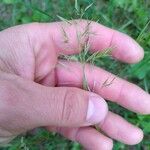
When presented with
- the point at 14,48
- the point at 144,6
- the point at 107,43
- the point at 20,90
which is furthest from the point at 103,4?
the point at 20,90

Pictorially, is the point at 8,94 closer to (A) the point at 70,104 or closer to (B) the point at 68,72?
(A) the point at 70,104

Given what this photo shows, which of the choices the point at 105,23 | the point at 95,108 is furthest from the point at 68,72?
the point at 105,23

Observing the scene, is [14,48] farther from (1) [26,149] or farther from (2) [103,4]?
(2) [103,4]

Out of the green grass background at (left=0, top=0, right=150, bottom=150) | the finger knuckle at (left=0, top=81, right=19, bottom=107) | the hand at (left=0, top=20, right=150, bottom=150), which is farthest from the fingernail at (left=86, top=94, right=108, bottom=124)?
the green grass background at (left=0, top=0, right=150, bottom=150)

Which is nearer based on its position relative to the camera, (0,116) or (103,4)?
(0,116)

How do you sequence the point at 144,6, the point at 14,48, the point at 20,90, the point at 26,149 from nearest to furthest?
the point at 20,90 → the point at 14,48 → the point at 26,149 → the point at 144,6

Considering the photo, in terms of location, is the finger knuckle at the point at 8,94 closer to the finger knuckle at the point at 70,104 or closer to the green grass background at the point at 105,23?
the finger knuckle at the point at 70,104

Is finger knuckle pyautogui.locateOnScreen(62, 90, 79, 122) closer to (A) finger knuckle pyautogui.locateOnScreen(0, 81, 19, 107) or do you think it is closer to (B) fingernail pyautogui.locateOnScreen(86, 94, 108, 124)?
(B) fingernail pyautogui.locateOnScreen(86, 94, 108, 124)
